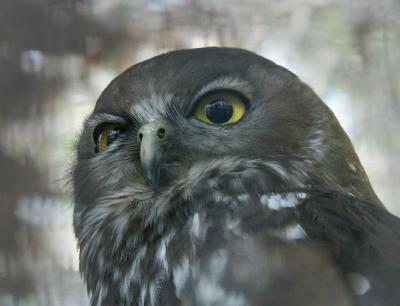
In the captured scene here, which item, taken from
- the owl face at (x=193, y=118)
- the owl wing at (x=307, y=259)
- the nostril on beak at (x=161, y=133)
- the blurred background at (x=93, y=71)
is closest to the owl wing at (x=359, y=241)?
the owl wing at (x=307, y=259)

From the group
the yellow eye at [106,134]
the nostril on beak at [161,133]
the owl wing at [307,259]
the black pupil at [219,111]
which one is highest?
the black pupil at [219,111]

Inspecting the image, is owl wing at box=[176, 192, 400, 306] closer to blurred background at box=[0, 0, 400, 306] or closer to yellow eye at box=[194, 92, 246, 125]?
yellow eye at box=[194, 92, 246, 125]

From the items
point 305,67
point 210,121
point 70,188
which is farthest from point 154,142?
point 305,67

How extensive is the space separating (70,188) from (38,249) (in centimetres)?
51

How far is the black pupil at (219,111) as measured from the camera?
2.29 meters

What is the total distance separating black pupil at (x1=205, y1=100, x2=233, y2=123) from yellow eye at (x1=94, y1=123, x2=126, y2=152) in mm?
288

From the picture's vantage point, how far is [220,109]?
2303mm

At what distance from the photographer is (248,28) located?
309 centimetres

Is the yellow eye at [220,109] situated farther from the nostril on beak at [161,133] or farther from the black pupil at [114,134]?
the black pupil at [114,134]

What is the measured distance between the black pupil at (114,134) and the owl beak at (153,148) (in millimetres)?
195

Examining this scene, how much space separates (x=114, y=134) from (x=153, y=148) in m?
0.32

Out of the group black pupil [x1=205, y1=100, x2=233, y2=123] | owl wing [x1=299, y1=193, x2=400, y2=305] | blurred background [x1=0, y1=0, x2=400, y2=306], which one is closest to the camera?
owl wing [x1=299, y1=193, x2=400, y2=305]

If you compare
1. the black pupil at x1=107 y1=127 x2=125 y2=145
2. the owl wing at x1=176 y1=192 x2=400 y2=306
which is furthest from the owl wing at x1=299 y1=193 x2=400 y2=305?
the black pupil at x1=107 y1=127 x2=125 y2=145

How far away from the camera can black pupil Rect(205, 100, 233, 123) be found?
229 cm
